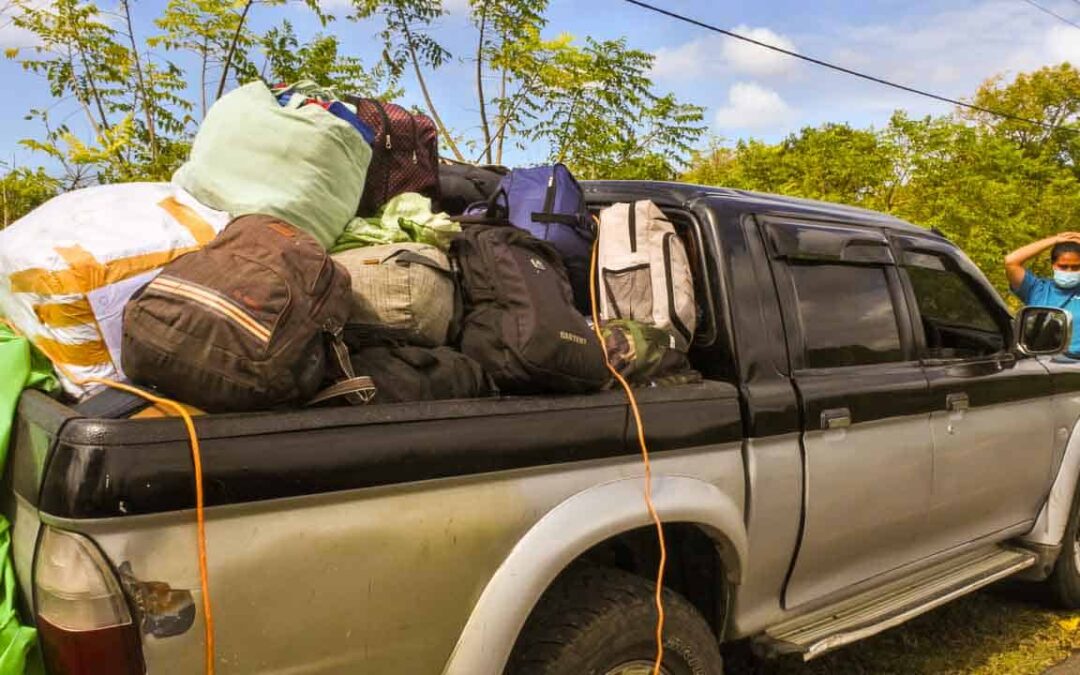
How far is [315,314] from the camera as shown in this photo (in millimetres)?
1889

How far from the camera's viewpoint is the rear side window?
2.99 metres

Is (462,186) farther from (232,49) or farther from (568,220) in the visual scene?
(232,49)

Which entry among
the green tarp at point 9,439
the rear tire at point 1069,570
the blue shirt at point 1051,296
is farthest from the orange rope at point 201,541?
the blue shirt at point 1051,296

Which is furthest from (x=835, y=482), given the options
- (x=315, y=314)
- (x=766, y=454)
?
(x=315, y=314)

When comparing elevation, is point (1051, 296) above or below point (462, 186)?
below

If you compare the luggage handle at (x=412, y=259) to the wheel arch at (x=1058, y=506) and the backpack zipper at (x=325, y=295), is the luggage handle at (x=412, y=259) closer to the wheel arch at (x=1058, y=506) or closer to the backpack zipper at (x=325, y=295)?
the backpack zipper at (x=325, y=295)

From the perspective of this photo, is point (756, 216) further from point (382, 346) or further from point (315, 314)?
point (315, 314)

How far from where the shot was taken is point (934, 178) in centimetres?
1048

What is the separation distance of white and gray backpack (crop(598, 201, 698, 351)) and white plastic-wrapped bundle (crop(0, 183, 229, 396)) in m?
1.33

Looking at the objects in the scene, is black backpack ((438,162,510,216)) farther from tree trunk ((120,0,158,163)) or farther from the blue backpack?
tree trunk ((120,0,158,163))

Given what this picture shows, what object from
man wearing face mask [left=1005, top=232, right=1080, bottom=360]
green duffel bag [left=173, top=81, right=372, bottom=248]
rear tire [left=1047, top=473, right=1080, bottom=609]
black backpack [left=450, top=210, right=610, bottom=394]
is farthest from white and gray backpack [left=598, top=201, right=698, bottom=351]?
man wearing face mask [left=1005, top=232, right=1080, bottom=360]

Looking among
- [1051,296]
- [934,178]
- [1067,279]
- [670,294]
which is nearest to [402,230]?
[670,294]

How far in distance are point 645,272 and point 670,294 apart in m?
0.13

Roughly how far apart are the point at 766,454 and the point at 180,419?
5.68 ft
